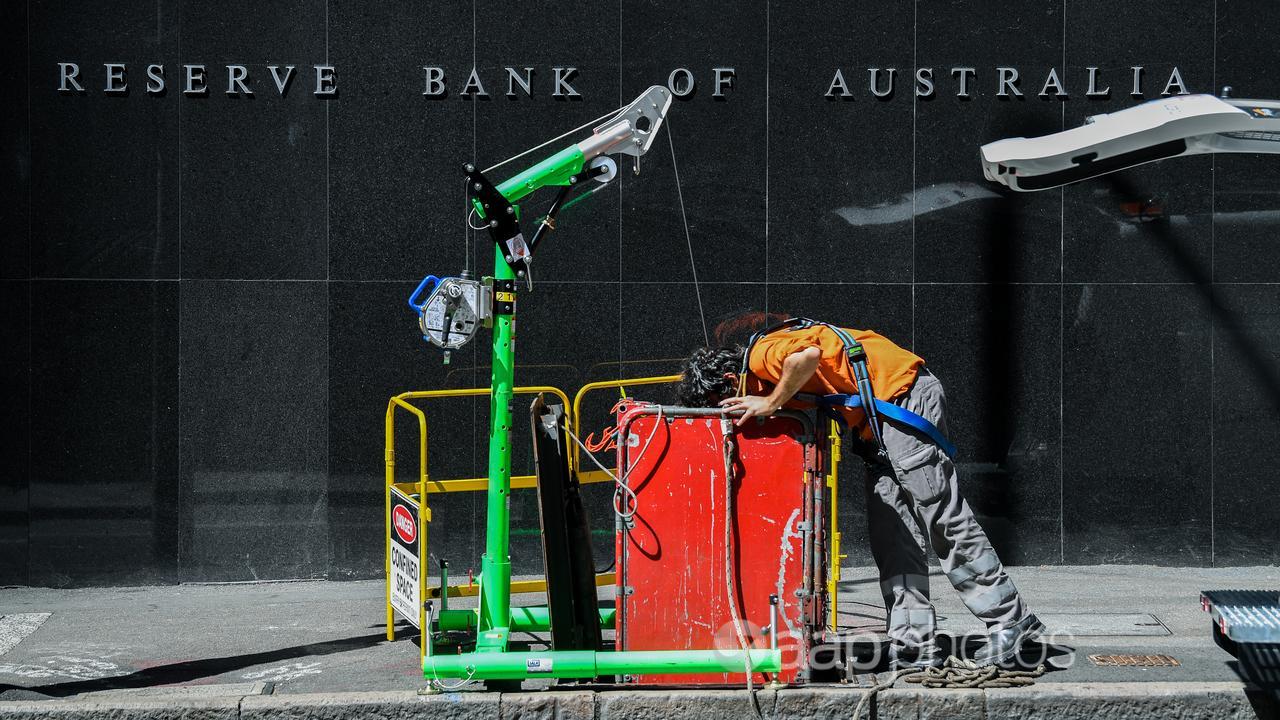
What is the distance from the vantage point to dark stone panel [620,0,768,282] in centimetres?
839

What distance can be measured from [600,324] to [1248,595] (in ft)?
14.1

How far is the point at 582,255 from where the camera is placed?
8406 mm

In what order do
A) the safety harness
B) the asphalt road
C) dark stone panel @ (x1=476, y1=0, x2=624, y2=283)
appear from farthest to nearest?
dark stone panel @ (x1=476, y1=0, x2=624, y2=283), the asphalt road, the safety harness

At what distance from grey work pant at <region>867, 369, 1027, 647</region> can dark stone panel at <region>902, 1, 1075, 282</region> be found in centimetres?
282

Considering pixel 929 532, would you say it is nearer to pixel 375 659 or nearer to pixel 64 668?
pixel 375 659

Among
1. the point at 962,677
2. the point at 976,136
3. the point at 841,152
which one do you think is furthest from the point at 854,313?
the point at 962,677

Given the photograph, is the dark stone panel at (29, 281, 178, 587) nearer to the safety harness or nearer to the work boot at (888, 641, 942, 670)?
the safety harness

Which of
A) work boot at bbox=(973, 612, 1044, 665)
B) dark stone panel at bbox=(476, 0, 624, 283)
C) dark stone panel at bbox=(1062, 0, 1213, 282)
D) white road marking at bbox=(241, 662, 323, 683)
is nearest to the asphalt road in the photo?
white road marking at bbox=(241, 662, 323, 683)

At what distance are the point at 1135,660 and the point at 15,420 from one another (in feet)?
22.7

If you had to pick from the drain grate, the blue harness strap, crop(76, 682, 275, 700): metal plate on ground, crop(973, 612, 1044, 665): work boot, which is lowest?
crop(76, 682, 275, 700): metal plate on ground

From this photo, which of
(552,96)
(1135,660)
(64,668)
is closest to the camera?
(1135,660)

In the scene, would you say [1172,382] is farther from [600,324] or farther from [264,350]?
[264,350]

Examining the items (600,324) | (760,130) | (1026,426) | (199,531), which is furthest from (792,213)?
(199,531)

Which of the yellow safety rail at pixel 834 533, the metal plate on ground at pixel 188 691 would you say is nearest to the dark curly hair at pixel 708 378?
the yellow safety rail at pixel 834 533
